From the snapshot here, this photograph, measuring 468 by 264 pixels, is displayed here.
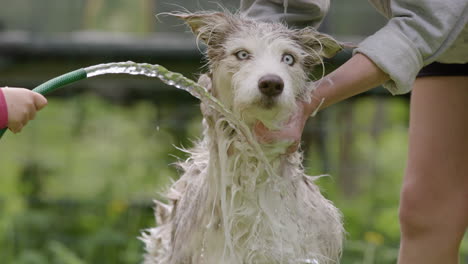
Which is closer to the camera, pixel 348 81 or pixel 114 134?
pixel 348 81

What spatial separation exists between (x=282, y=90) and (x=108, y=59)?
335 centimetres

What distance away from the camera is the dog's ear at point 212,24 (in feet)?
9.97

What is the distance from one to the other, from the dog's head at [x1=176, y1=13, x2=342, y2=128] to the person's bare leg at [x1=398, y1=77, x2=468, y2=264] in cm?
64

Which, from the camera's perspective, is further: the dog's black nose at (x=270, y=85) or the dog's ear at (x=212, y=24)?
the dog's ear at (x=212, y=24)

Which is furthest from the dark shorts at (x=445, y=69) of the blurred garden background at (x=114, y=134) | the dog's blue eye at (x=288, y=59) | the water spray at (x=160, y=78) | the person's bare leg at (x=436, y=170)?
the blurred garden background at (x=114, y=134)

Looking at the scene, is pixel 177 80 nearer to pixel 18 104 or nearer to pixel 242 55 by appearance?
pixel 242 55

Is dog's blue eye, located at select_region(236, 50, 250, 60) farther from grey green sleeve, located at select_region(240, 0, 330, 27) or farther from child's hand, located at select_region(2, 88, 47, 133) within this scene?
child's hand, located at select_region(2, 88, 47, 133)

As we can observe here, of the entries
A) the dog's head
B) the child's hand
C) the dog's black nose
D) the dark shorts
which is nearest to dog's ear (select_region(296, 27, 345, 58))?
the dog's head

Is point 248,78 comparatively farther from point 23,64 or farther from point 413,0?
point 23,64

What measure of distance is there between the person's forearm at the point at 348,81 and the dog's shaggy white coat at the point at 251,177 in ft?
A: 0.20

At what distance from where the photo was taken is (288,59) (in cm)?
296

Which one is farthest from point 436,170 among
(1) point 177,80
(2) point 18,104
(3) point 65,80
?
(2) point 18,104

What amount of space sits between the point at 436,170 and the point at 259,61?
3.49 feet

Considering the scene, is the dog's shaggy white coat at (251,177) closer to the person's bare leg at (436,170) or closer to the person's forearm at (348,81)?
the person's forearm at (348,81)
